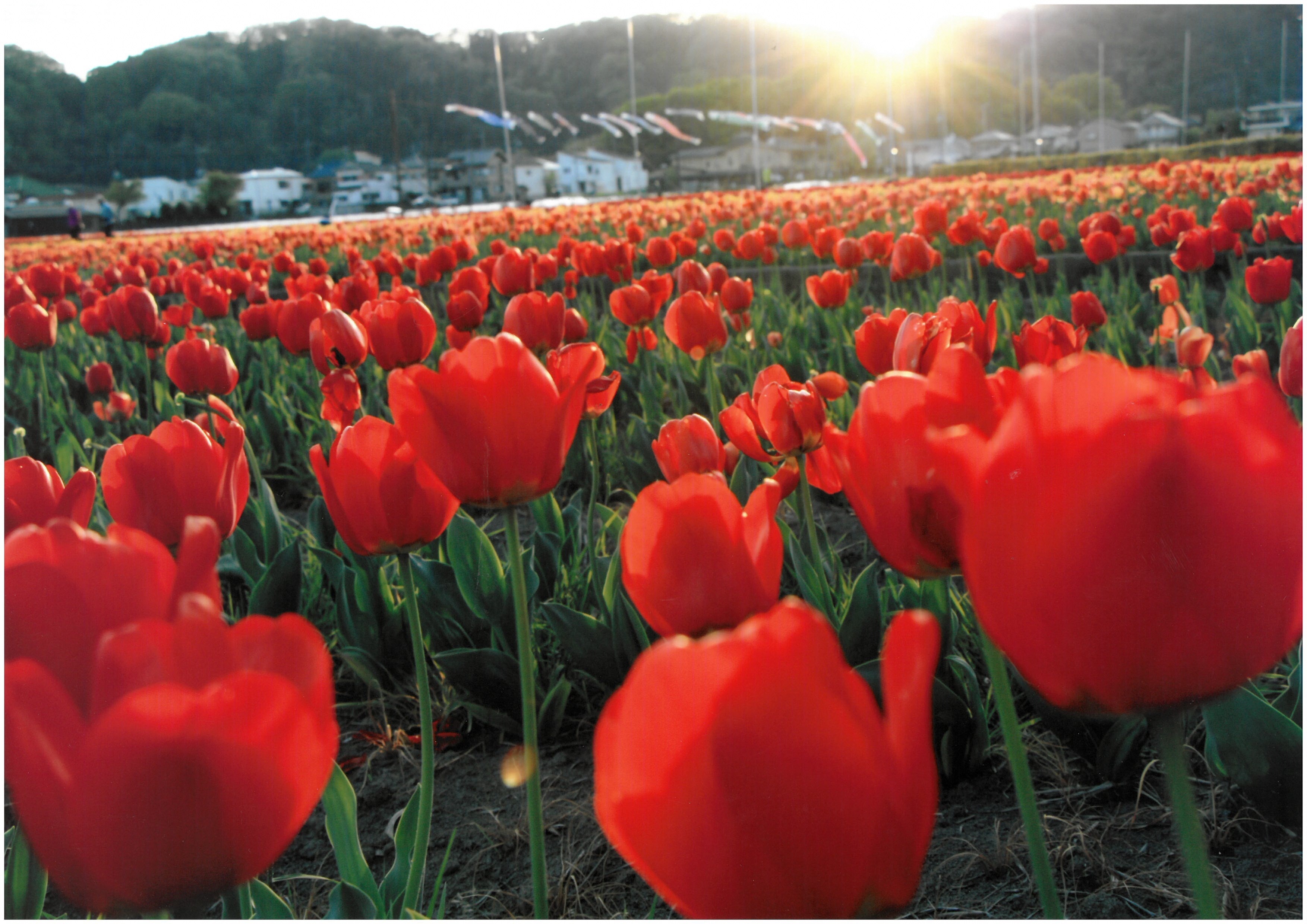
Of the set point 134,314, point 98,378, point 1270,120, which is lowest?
point 98,378

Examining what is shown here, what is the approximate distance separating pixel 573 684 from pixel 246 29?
1.63 m

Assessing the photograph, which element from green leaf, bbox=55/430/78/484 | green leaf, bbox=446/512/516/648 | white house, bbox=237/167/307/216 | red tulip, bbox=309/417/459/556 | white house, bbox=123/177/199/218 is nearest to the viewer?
red tulip, bbox=309/417/459/556

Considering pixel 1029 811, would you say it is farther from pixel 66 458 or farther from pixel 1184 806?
pixel 66 458

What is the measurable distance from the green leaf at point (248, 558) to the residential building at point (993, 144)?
66.8 meters

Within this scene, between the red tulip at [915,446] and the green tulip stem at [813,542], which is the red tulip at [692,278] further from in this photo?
the red tulip at [915,446]

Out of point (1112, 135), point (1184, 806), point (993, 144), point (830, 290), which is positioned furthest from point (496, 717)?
point (993, 144)

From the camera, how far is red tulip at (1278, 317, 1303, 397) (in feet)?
A: 4.03

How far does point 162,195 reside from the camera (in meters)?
42.7

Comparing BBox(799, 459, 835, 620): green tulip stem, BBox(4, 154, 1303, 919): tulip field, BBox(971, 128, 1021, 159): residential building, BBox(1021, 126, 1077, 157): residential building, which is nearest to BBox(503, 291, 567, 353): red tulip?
BBox(4, 154, 1303, 919): tulip field

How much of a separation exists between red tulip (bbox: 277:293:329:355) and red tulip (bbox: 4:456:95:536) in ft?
5.94

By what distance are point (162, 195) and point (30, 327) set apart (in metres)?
45.2

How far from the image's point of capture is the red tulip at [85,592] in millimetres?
489

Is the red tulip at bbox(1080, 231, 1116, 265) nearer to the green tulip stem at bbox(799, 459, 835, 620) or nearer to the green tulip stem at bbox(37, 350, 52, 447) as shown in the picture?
the green tulip stem at bbox(799, 459, 835, 620)

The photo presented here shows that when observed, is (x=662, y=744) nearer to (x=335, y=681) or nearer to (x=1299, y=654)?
(x=1299, y=654)
